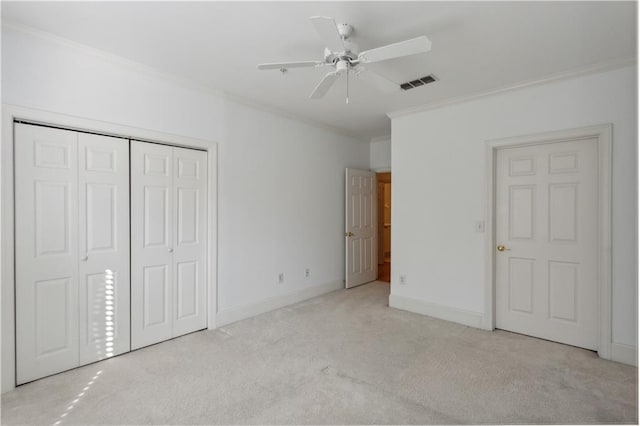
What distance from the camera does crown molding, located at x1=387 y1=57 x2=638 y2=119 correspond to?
9.40 ft

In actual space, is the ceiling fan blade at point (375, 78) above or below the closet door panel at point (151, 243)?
above

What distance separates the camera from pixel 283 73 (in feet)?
10.2

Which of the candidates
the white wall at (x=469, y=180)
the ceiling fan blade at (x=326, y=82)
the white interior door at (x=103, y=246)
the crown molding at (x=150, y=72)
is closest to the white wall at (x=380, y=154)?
the white wall at (x=469, y=180)

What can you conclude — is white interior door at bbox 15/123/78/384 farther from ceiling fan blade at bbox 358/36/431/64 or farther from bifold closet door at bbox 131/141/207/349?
ceiling fan blade at bbox 358/36/431/64

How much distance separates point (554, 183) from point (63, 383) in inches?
185

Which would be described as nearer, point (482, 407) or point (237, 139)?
point (482, 407)

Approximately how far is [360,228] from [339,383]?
3368 mm

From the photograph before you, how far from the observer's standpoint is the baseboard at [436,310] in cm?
371

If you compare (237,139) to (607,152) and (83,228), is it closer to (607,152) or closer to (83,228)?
(83,228)

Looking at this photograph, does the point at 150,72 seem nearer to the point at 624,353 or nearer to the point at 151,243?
the point at 151,243

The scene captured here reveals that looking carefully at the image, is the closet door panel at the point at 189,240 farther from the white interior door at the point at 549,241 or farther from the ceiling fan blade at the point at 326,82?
the white interior door at the point at 549,241

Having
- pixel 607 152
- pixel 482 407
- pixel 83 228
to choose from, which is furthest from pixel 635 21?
pixel 83 228

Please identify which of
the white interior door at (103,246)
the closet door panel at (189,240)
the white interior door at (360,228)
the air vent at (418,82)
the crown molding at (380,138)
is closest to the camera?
the white interior door at (103,246)

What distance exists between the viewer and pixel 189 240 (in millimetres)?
3471
